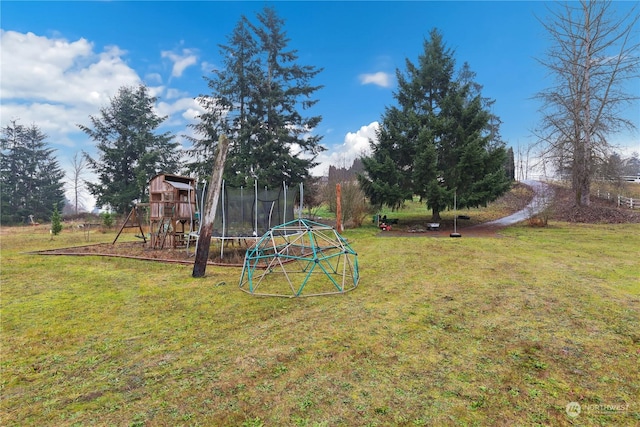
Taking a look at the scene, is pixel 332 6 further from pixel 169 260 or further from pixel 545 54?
pixel 545 54

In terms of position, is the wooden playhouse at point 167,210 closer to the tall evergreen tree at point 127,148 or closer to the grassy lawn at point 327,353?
the grassy lawn at point 327,353

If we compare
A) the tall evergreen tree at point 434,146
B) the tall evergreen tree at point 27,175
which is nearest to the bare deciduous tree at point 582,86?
the tall evergreen tree at point 434,146

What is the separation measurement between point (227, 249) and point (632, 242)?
1205 centimetres

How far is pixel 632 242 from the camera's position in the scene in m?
9.02

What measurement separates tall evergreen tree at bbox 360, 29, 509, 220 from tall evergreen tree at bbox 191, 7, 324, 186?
664cm

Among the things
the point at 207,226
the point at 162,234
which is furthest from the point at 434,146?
the point at 162,234

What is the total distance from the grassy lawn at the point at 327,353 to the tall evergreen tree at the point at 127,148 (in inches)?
766

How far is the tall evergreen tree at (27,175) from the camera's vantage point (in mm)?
26422

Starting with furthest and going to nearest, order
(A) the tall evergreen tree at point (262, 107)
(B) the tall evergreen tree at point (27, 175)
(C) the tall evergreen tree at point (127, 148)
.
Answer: (B) the tall evergreen tree at point (27, 175) < (C) the tall evergreen tree at point (127, 148) < (A) the tall evergreen tree at point (262, 107)

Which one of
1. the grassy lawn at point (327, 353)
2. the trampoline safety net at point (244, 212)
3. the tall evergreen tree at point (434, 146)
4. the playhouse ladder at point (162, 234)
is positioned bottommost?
the grassy lawn at point (327, 353)

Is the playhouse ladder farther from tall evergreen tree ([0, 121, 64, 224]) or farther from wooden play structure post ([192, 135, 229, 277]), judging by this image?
tall evergreen tree ([0, 121, 64, 224])

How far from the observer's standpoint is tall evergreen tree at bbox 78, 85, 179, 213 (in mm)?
22312

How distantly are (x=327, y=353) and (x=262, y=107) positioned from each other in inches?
762

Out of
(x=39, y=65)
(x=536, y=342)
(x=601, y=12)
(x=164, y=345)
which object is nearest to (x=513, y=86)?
(x=601, y=12)
